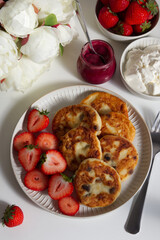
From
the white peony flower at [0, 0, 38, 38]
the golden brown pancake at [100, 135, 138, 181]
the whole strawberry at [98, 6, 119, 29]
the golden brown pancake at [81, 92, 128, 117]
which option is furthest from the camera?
the whole strawberry at [98, 6, 119, 29]

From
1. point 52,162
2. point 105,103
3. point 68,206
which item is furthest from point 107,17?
point 68,206

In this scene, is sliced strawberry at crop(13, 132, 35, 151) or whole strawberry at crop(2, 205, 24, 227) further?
sliced strawberry at crop(13, 132, 35, 151)

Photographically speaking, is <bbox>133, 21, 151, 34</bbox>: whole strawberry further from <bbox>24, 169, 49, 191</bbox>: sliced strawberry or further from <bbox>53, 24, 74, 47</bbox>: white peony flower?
<bbox>24, 169, 49, 191</bbox>: sliced strawberry

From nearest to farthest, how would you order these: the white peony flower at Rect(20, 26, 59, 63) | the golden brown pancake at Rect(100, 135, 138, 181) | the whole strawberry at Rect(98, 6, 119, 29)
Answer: the white peony flower at Rect(20, 26, 59, 63)
the golden brown pancake at Rect(100, 135, 138, 181)
the whole strawberry at Rect(98, 6, 119, 29)

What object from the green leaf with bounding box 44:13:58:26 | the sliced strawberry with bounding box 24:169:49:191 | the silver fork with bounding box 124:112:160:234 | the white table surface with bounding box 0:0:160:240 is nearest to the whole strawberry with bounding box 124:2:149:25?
the white table surface with bounding box 0:0:160:240

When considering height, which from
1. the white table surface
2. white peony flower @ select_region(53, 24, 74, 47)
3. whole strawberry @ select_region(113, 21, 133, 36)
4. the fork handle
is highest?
white peony flower @ select_region(53, 24, 74, 47)

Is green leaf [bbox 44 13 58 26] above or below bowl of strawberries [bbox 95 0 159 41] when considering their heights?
above
